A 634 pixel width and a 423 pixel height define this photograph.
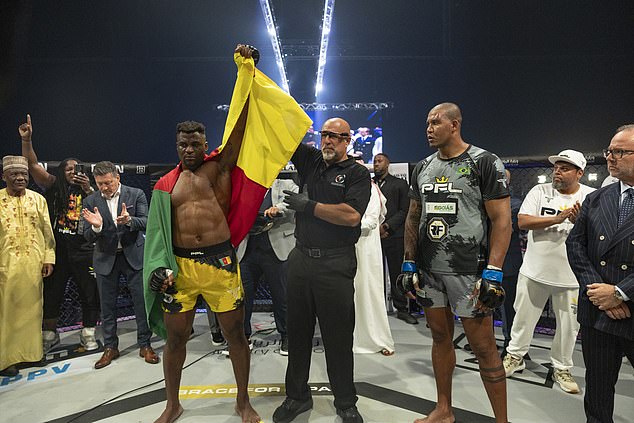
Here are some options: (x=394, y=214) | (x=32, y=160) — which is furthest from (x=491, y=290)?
(x=32, y=160)

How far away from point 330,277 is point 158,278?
3.27ft

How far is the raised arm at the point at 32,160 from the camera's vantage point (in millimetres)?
3572

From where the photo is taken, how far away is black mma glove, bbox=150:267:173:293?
222cm

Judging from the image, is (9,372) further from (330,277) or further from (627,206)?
(627,206)

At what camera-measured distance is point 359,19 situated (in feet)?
24.7

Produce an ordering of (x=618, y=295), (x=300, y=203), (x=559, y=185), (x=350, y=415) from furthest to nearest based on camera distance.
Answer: (x=559, y=185), (x=350, y=415), (x=300, y=203), (x=618, y=295)

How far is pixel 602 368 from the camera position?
1.89 metres

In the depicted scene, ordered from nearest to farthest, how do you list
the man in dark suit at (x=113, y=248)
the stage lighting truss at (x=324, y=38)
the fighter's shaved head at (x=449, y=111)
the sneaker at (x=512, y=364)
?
1. the fighter's shaved head at (x=449, y=111)
2. the sneaker at (x=512, y=364)
3. the man in dark suit at (x=113, y=248)
4. the stage lighting truss at (x=324, y=38)

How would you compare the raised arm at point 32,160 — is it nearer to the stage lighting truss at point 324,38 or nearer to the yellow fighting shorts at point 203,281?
the yellow fighting shorts at point 203,281

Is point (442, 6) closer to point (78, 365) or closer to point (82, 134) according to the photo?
point (82, 134)

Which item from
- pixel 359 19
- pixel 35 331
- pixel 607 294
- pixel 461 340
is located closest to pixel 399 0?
pixel 359 19

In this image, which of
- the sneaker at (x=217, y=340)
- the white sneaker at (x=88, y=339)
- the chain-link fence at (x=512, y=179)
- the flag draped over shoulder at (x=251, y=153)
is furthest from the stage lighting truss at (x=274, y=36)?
the white sneaker at (x=88, y=339)

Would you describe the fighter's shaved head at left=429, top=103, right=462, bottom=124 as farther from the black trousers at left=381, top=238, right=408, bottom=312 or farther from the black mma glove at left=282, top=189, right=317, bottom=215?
the black trousers at left=381, top=238, right=408, bottom=312

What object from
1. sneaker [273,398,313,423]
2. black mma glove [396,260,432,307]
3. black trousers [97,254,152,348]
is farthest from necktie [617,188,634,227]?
black trousers [97,254,152,348]
